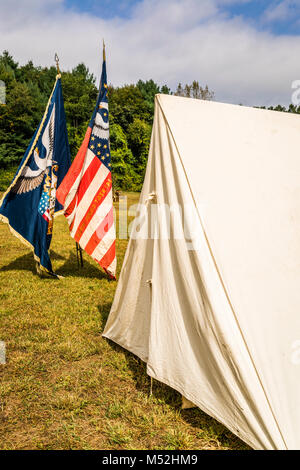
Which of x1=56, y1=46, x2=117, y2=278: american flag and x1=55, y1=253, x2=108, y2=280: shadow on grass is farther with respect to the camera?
x1=55, y1=253, x2=108, y2=280: shadow on grass

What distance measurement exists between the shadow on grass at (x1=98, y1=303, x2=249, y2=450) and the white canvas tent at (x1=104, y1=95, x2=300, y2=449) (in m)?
0.25

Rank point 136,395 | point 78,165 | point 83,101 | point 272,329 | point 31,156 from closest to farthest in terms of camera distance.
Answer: point 272,329, point 136,395, point 78,165, point 31,156, point 83,101

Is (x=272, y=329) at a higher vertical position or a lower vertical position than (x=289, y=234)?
lower

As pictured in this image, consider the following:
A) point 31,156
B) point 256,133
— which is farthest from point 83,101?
point 256,133

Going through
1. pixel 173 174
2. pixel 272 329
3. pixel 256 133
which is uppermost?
pixel 256 133

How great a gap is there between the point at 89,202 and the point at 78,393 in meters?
3.00

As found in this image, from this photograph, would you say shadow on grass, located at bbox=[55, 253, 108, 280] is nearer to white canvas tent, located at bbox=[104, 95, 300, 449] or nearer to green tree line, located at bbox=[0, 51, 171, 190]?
white canvas tent, located at bbox=[104, 95, 300, 449]

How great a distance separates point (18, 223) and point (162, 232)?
382 cm

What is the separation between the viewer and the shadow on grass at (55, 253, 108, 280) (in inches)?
248

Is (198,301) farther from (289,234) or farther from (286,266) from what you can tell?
(289,234)

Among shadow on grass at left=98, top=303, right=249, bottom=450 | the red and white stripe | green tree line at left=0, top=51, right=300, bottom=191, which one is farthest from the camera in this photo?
green tree line at left=0, top=51, right=300, bottom=191

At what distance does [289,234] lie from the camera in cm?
241

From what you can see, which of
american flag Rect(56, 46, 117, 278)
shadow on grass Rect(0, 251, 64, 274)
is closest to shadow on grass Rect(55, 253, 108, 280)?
shadow on grass Rect(0, 251, 64, 274)

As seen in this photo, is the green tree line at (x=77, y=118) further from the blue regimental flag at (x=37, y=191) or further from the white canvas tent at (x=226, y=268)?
the white canvas tent at (x=226, y=268)
